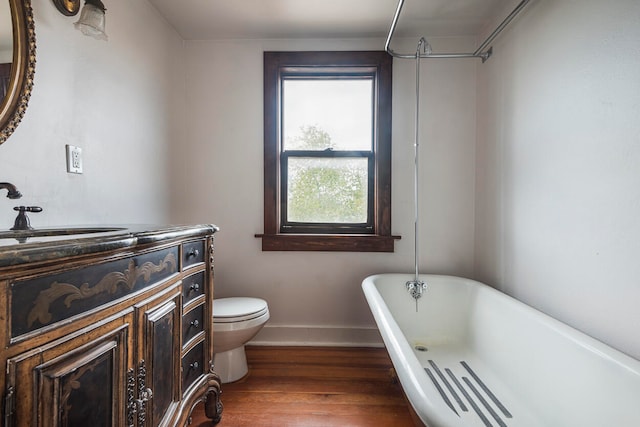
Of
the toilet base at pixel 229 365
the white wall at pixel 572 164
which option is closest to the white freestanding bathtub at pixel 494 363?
the white wall at pixel 572 164

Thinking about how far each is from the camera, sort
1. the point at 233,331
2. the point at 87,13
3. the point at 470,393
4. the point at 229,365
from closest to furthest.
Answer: the point at 87,13 → the point at 470,393 → the point at 233,331 → the point at 229,365

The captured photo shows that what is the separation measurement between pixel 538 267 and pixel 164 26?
2.54 meters

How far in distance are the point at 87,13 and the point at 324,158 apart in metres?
1.43

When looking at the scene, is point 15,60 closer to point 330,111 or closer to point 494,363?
point 330,111

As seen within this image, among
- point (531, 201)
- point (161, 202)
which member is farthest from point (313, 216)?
point (531, 201)

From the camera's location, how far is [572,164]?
1.24 meters

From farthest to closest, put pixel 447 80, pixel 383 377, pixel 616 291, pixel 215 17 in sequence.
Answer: pixel 447 80
pixel 215 17
pixel 383 377
pixel 616 291

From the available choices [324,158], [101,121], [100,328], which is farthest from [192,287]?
[324,158]

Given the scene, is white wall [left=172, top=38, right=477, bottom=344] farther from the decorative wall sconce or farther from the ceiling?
the decorative wall sconce

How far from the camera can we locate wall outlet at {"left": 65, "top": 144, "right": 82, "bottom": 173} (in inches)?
47.2

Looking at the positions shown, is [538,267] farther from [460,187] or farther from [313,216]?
[313,216]

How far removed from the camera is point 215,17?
1.88m

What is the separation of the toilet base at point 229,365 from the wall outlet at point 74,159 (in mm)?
1149

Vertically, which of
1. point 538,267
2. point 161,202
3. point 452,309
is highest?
point 161,202
